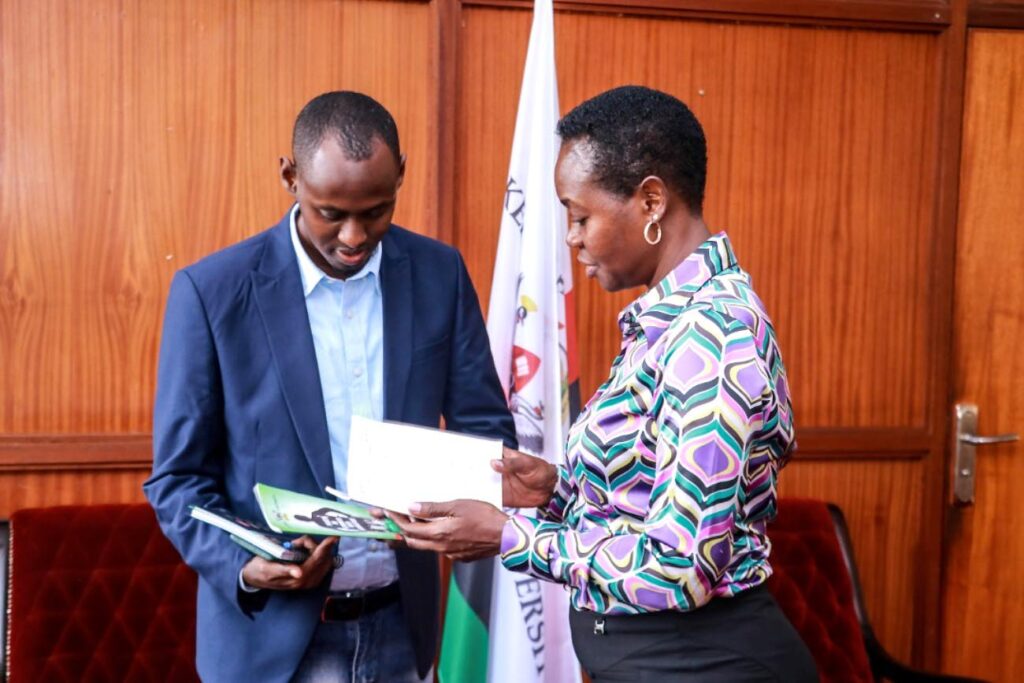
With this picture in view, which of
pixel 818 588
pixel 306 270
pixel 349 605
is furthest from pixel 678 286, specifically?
pixel 818 588

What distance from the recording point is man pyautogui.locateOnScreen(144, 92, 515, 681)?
1943mm

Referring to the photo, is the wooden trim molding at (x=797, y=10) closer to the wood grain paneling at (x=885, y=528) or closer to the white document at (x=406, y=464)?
the wood grain paneling at (x=885, y=528)

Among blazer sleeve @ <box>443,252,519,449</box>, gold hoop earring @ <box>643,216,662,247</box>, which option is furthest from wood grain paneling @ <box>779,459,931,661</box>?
gold hoop earring @ <box>643,216,662,247</box>

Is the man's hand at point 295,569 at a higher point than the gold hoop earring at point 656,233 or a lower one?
lower

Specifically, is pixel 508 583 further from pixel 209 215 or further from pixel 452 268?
pixel 209 215

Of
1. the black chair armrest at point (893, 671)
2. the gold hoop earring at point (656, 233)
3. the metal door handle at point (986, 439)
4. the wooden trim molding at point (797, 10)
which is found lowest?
the black chair armrest at point (893, 671)

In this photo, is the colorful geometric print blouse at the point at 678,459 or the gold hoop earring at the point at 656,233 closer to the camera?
the colorful geometric print blouse at the point at 678,459

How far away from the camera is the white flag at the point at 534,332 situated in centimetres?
301

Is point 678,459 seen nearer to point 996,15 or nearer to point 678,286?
point 678,286

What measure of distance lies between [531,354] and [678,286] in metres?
1.38

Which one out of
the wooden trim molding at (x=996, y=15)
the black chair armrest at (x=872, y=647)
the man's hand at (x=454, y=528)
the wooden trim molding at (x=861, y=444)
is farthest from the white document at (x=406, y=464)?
the wooden trim molding at (x=996, y=15)

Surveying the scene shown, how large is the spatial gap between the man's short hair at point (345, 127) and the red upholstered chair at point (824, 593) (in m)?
1.90

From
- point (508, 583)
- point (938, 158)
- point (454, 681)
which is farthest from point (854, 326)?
point (454, 681)

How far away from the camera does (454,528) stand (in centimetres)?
180
